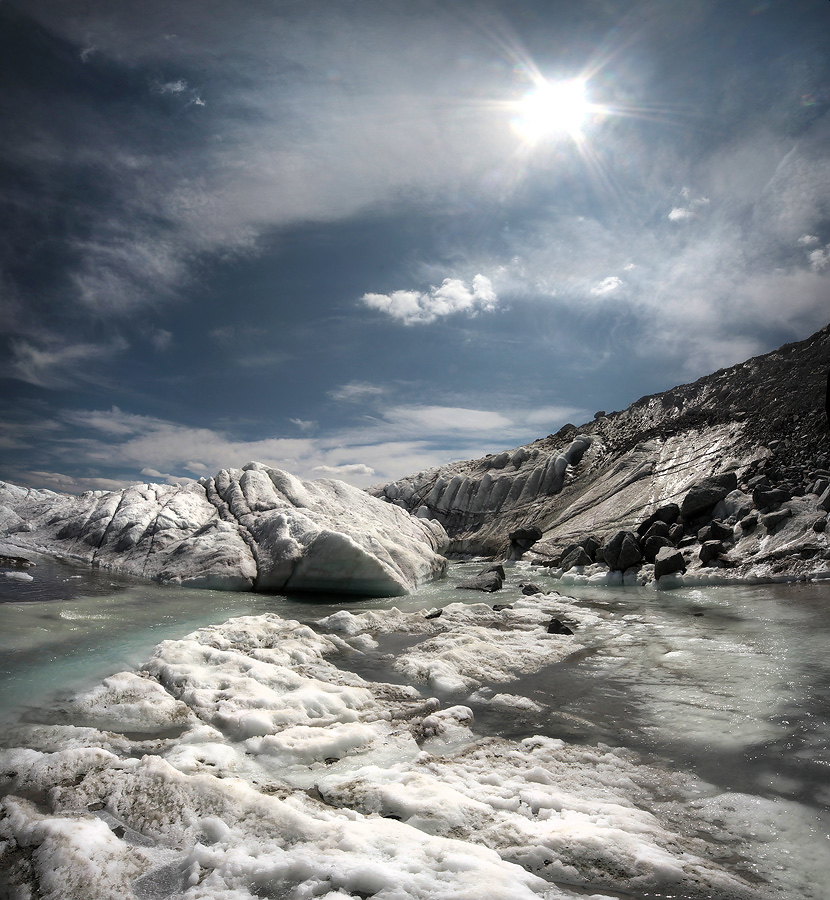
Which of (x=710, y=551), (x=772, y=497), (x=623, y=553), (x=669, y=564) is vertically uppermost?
(x=772, y=497)

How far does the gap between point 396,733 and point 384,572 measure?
9805 mm

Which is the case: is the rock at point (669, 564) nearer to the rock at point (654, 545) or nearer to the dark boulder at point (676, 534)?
the rock at point (654, 545)

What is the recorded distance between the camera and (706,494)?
73.0 feet

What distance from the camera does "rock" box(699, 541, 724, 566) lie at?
18094mm

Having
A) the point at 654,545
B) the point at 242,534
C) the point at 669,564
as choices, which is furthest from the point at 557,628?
the point at 654,545

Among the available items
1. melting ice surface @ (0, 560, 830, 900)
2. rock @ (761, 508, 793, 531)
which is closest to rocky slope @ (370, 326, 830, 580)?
rock @ (761, 508, 793, 531)

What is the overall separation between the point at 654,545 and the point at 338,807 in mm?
20311

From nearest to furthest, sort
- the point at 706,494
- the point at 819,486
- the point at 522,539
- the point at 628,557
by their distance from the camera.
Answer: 1. the point at 819,486
2. the point at 628,557
3. the point at 706,494
4. the point at 522,539

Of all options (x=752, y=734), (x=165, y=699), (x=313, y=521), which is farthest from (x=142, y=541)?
(x=752, y=734)

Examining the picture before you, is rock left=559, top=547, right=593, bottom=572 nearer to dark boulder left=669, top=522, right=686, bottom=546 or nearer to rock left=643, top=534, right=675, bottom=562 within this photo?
rock left=643, top=534, right=675, bottom=562

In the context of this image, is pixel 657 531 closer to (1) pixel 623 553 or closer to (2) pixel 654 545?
(2) pixel 654 545

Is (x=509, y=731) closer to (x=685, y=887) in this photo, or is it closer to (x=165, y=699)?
(x=685, y=887)

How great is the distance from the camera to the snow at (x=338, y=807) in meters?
2.80

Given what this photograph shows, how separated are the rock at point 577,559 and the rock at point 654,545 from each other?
11.0 feet
